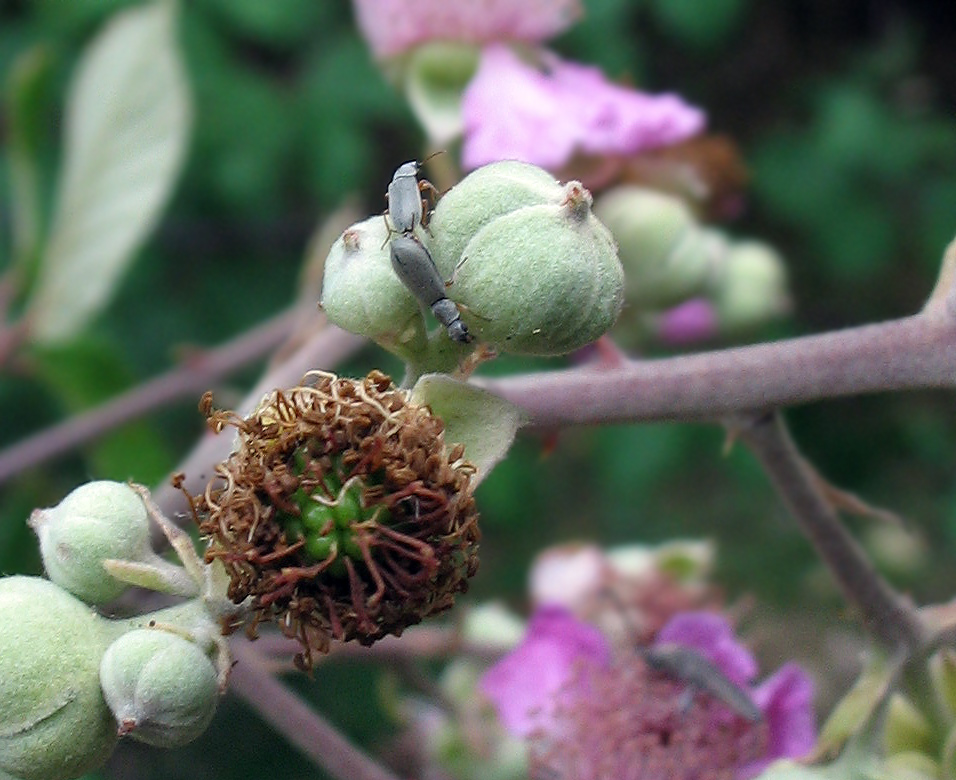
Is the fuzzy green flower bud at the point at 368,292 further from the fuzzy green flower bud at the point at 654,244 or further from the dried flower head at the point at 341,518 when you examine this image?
the fuzzy green flower bud at the point at 654,244

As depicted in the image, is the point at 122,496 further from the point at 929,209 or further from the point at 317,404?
the point at 929,209

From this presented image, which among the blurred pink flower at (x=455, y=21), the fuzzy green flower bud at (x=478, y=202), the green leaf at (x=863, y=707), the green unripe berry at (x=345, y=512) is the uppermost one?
the fuzzy green flower bud at (x=478, y=202)

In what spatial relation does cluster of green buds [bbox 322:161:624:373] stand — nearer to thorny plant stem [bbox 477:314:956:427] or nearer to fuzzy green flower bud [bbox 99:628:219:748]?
thorny plant stem [bbox 477:314:956:427]

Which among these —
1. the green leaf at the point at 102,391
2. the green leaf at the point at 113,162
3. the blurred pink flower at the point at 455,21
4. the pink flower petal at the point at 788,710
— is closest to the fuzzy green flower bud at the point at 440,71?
the blurred pink flower at the point at 455,21

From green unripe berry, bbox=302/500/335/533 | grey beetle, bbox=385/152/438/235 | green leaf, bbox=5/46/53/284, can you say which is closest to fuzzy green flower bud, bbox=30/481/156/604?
green unripe berry, bbox=302/500/335/533

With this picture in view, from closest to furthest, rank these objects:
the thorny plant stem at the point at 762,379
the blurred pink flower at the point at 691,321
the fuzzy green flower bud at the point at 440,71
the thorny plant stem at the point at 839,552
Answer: the thorny plant stem at the point at 762,379
the thorny plant stem at the point at 839,552
the fuzzy green flower bud at the point at 440,71
the blurred pink flower at the point at 691,321

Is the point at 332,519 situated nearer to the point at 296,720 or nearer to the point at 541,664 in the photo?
the point at 296,720

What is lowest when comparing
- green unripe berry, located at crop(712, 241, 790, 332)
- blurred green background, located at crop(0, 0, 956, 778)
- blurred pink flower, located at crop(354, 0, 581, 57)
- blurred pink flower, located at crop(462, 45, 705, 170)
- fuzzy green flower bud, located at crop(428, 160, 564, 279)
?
blurred green background, located at crop(0, 0, 956, 778)

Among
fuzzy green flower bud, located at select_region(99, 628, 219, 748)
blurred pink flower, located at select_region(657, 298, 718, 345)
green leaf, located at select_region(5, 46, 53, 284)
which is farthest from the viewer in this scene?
green leaf, located at select_region(5, 46, 53, 284)
